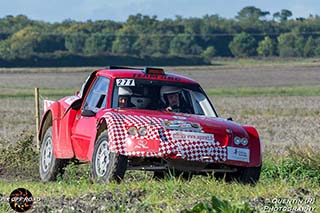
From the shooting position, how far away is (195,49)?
3979 inches

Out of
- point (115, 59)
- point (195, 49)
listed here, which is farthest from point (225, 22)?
point (115, 59)

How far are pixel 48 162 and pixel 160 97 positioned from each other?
218cm

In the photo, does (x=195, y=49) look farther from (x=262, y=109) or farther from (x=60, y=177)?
(x=60, y=177)

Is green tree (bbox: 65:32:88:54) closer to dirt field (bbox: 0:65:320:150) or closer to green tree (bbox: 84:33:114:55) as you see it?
green tree (bbox: 84:33:114:55)

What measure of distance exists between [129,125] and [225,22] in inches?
4130

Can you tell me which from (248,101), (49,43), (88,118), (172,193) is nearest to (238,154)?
(88,118)

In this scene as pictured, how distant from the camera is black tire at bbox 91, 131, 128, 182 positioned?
11.5 meters

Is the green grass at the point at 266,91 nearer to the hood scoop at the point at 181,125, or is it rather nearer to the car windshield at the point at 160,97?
the car windshield at the point at 160,97

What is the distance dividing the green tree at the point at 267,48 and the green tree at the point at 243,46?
32.1 inches

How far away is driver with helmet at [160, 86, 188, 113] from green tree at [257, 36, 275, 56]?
269 feet

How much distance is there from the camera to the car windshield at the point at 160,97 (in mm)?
13109

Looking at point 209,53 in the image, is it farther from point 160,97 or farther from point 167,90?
point 160,97

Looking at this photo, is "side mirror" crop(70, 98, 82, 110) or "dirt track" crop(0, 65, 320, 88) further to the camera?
"dirt track" crop(0, 65, 320, 88)

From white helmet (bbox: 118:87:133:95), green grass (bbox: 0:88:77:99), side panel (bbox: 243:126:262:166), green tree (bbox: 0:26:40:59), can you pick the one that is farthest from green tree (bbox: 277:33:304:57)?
side panel (bbox: 243:126:262:166)
